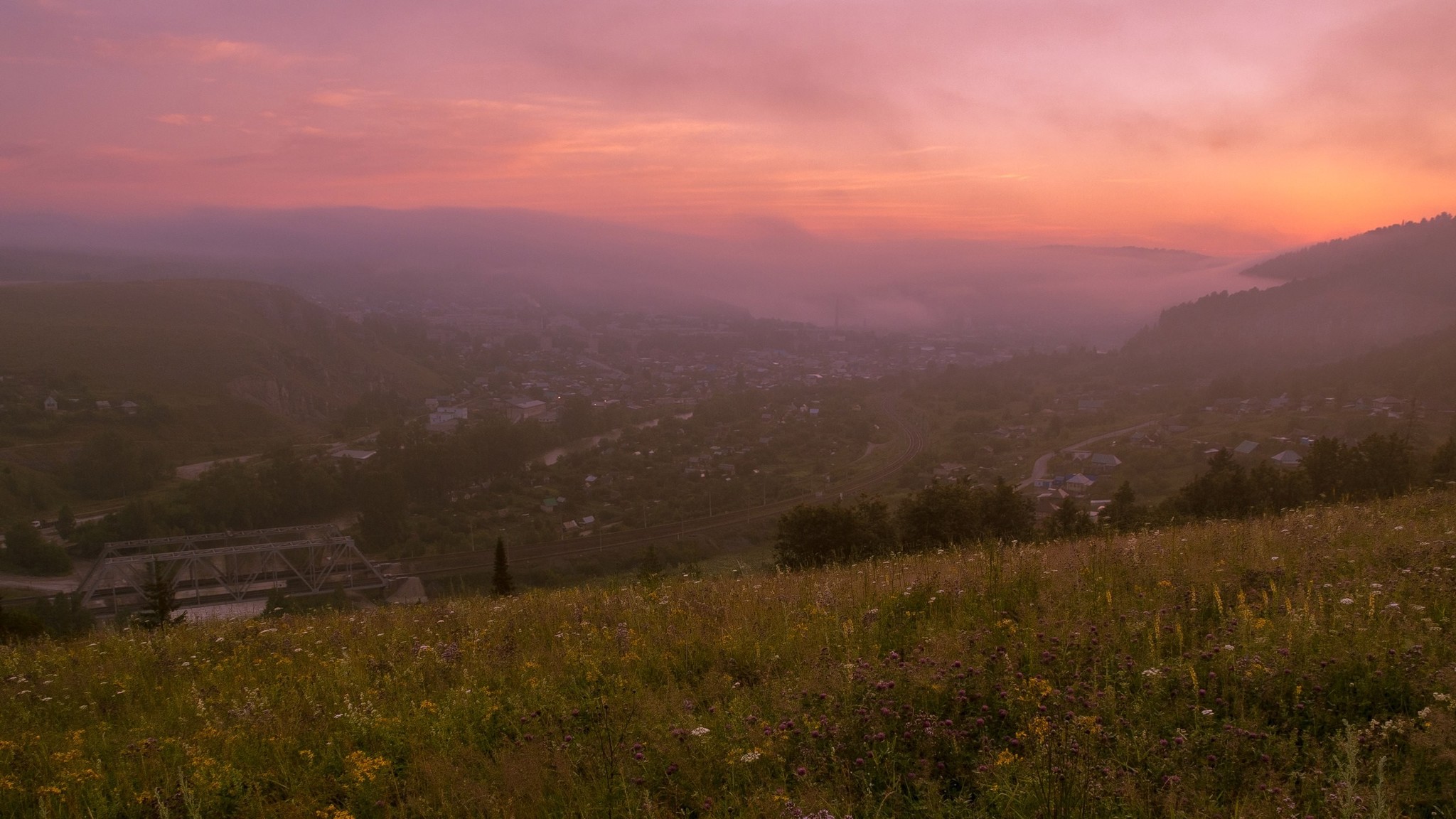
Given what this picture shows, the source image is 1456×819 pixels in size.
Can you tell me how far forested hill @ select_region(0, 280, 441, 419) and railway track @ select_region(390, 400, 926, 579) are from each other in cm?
4652

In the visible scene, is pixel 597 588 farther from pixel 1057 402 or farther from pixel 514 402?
pixel 1057 402

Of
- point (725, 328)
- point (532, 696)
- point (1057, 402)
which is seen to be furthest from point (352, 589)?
point (725, 328)

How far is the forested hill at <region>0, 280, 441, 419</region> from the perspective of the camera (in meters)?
72.6

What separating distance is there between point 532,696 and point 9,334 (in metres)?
105

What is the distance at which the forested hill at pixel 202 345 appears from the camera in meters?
72.6

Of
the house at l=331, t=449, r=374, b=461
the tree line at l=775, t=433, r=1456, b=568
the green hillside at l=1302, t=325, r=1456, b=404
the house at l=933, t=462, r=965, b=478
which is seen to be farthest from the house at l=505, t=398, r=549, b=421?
the green hillside at l=1302, t=325, r=1456, b=404

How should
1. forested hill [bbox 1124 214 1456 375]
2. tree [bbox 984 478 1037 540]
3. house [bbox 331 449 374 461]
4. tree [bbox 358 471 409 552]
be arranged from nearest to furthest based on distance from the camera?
tree [bbox 984 478 1037 540]
tree [bbox 358 471 409 552]
house [bbox 331 449 374 461]
forested hill [bbox 1124 214 1456 375]

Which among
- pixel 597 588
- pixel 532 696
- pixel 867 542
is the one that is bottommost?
pixel 867 542

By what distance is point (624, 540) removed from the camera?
46.2 m

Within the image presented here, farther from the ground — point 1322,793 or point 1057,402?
point 1322,793

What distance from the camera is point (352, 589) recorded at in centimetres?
3412

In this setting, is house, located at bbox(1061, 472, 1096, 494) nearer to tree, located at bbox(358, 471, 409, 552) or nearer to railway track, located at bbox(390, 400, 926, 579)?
railway track, located at bbox(390, 400, 926, 579)

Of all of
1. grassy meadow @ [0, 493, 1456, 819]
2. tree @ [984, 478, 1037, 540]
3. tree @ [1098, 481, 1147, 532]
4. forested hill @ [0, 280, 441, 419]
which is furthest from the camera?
forested hill @ [0, 280, 441, 419]

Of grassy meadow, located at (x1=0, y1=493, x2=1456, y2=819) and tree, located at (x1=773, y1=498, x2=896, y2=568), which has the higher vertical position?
grassy meadow, located at (x1=0, y1=493, x2=1456, y2=819)
